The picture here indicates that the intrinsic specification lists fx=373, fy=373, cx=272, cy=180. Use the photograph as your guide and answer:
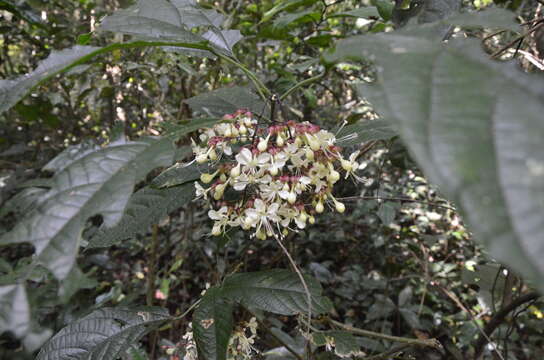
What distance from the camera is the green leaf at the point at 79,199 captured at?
1.52 ft

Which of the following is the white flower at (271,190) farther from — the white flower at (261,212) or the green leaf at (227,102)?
the green leaf at (227,102)

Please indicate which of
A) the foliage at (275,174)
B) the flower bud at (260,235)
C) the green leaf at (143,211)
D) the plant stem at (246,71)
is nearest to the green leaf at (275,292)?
the foliage at (275,174)

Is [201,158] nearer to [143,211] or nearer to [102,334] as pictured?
[143,211]

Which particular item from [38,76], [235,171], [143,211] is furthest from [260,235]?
[38,76]

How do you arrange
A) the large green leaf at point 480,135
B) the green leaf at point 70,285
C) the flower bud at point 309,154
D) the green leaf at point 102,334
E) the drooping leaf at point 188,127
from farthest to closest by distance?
the green leaf at point 102,334 < the flower bud at point 309,154 < the drooping leaf at point 188,127 < the green leaf at point 70,285 < the large green leaf at point 480,135

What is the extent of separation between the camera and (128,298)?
6.08 feet

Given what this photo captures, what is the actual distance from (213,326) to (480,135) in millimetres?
772

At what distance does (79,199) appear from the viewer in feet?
1.69

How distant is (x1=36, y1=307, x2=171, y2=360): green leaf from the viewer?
929 millimetres

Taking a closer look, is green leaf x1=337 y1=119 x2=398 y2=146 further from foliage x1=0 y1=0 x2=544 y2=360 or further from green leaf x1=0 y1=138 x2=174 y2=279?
green leaf x1=0 y1=138 x2=174 y2=279

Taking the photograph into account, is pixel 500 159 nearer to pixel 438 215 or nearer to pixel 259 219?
pixel 259 219

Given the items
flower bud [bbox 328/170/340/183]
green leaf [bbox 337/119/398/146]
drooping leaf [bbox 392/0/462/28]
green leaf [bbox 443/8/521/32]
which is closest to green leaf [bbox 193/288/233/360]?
flower bud [bbox 328/170/340/183]

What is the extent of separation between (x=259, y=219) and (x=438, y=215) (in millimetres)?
2247

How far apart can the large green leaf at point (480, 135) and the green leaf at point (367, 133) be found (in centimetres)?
49
